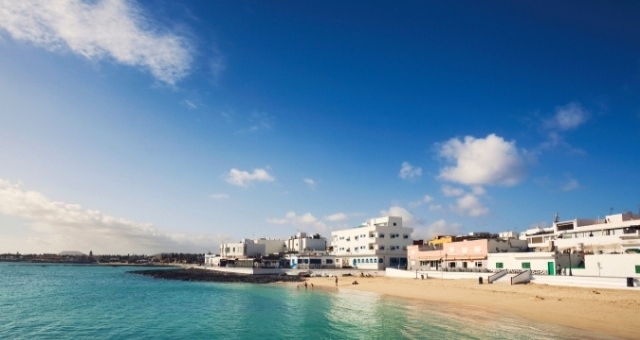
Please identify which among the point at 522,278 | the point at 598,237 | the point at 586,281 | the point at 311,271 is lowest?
the point at 311,271

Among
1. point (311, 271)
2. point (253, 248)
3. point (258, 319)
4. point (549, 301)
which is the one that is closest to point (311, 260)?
point (311, 271)

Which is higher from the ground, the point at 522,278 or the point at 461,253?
the point at 461,253

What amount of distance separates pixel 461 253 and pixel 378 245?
2593cm

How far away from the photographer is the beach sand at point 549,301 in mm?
30484

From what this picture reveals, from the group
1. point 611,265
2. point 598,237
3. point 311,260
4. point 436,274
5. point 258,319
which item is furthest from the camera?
point 311,260

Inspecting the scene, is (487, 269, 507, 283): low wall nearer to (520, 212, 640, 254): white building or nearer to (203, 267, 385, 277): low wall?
(520, 212, 640, 254): white building

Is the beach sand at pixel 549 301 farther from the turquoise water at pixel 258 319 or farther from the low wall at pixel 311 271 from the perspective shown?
the low wall at pixel 311 271

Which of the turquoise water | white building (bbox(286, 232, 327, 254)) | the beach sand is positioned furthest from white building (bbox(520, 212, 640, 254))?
white building (bbox(286, 232, 327, 254))

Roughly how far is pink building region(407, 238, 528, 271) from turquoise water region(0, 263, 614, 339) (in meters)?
18.4

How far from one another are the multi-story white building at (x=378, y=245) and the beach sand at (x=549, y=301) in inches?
1206

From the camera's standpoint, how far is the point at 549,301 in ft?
127

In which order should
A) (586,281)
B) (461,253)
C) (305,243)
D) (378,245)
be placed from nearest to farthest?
(586,281), (461,253), (378,245), (305,243)

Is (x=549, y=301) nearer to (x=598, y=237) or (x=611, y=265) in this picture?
(x=611, y=265)

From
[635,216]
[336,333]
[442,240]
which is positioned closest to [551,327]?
[336,333]
